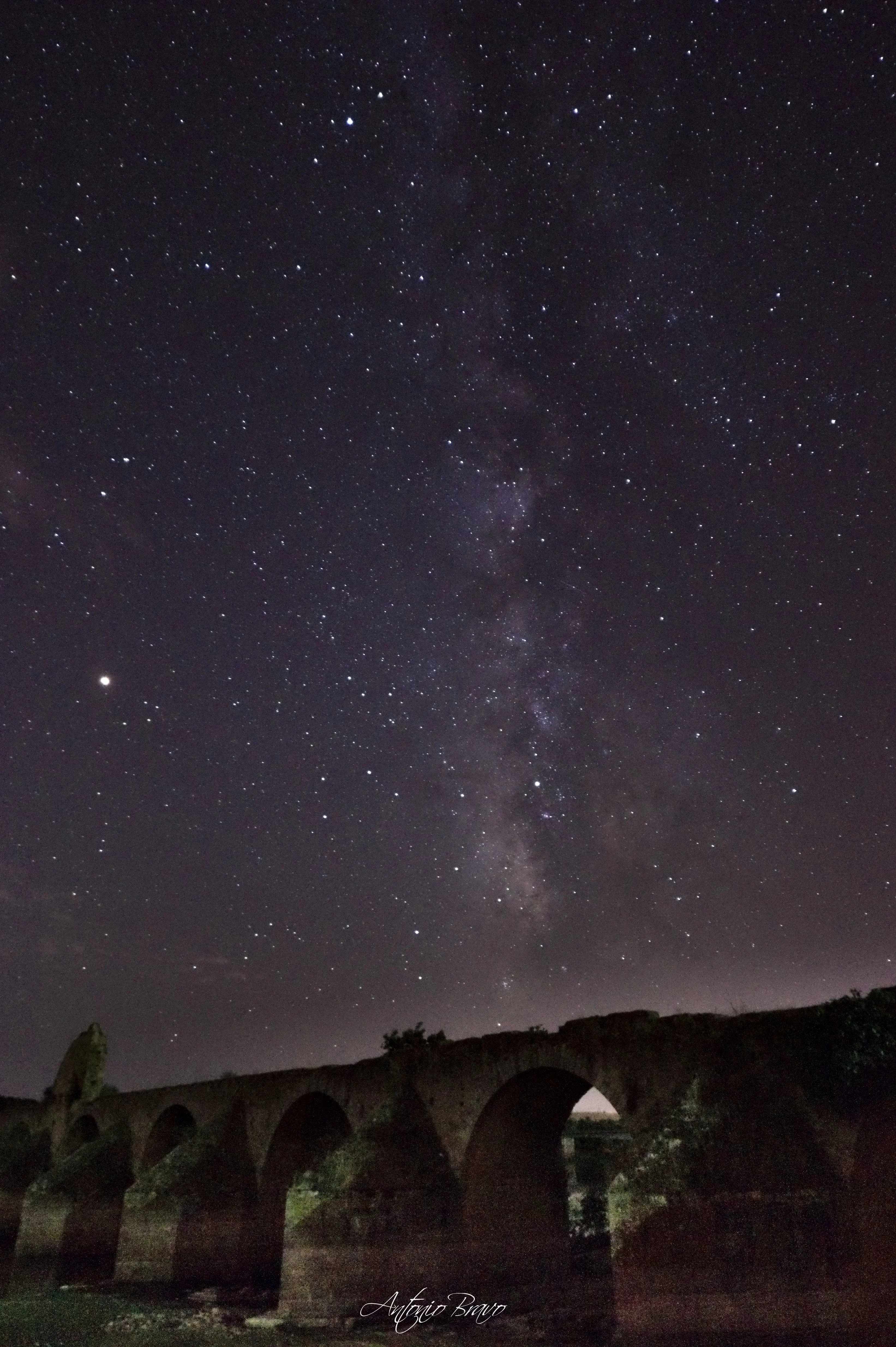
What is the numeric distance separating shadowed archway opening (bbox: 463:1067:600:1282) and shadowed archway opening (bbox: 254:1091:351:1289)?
5395 mm

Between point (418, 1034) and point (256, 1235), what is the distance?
7.12 metres

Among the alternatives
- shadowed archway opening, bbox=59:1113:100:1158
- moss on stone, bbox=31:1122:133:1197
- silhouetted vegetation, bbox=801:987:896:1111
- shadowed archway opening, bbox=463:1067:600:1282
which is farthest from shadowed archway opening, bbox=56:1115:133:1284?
silhouetted vegetation, bbox=801:987:896:1111

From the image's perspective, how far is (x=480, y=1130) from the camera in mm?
17609

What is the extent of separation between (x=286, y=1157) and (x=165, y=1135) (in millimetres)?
6973

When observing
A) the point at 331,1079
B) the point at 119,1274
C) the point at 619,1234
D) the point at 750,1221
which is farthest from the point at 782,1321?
the point at 119,1274

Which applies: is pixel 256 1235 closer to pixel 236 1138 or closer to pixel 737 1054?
pixel 236 1138

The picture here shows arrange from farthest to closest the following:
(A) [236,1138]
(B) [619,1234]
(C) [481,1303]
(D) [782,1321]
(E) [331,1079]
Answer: (A) [236,1138] → (E) [331,1079] → (C) [481,1303] → (B) [619,1234] → (D) [782,1321]

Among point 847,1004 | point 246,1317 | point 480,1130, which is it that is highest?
point 847,1004

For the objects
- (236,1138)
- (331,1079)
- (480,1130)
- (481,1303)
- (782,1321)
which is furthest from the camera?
(236,1138)

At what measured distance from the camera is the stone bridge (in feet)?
38.4

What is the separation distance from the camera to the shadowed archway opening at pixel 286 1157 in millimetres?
22484

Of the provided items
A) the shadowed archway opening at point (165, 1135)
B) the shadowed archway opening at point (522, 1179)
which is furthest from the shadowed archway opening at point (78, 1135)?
the shadowed archway opening at point (522, 1179)

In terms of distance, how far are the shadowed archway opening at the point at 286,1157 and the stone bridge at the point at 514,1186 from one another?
0.22 feet
